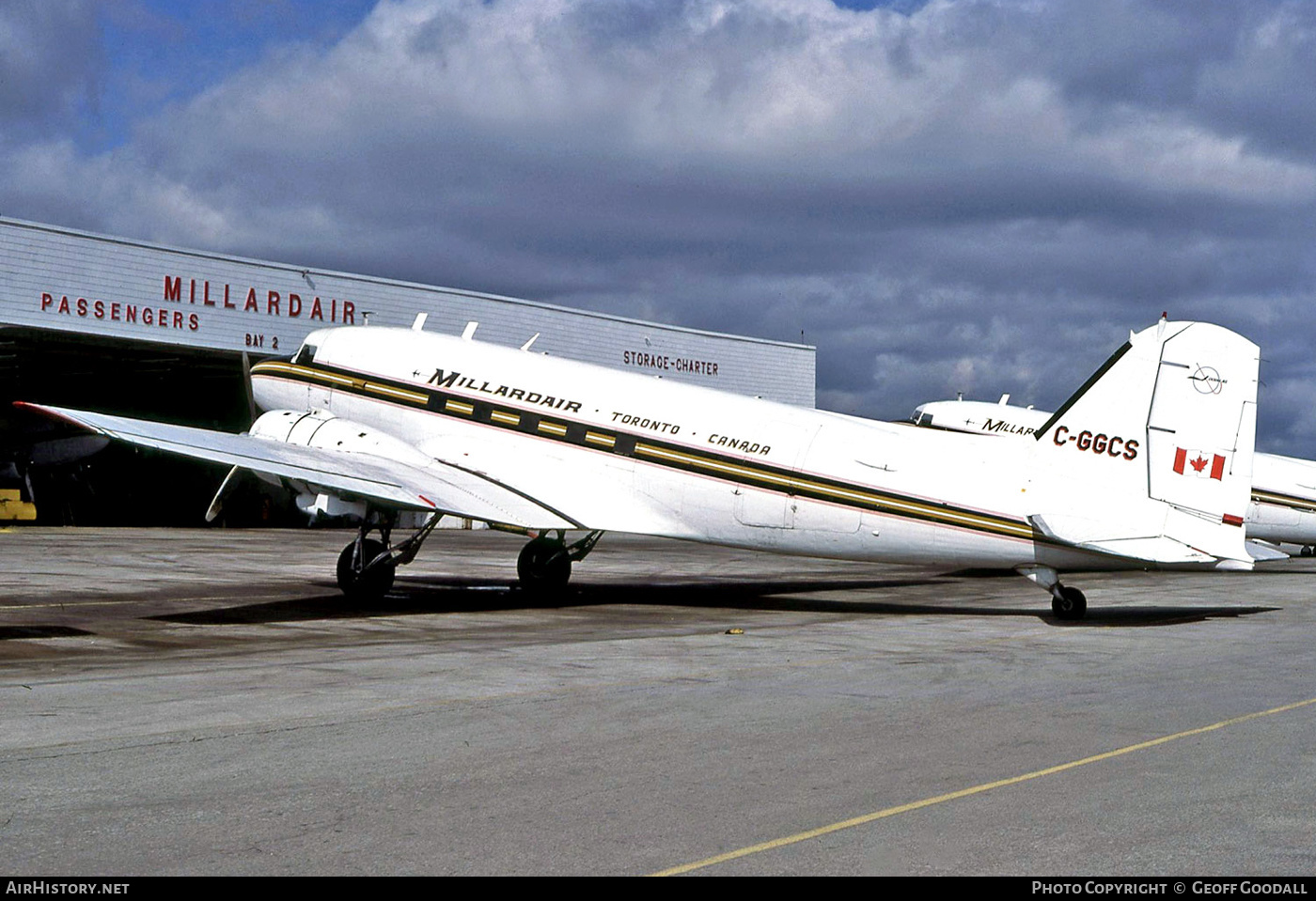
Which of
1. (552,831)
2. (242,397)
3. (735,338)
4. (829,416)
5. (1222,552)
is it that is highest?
(735,338)

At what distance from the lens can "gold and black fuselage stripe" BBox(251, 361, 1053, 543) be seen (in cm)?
1991

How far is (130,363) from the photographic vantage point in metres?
54.1

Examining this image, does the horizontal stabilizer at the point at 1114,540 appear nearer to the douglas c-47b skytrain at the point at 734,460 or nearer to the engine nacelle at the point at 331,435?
the douglas c-47b skytrain at the point at 734,460

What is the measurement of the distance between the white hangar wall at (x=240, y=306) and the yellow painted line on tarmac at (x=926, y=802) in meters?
42.1

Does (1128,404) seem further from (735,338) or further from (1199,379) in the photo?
(735,338)

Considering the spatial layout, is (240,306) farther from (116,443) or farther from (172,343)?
(116,443)

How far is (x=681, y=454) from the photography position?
22.1 metres

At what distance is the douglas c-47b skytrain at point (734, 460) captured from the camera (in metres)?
19.3

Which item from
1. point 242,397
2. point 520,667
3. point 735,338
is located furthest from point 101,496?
point 520,667

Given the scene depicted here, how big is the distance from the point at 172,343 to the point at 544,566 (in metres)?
29.9

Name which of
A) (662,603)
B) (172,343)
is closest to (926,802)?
(662,603)

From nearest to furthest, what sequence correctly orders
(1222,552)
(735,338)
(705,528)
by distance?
(1222,552), (705,528), (735,338)

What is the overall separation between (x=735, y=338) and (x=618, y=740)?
60.1 metres

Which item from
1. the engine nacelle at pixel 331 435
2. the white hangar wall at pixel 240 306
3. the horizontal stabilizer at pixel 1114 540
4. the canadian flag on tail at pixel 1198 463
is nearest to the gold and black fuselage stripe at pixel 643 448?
the horizontal stabilizer at pixel 1114 540
